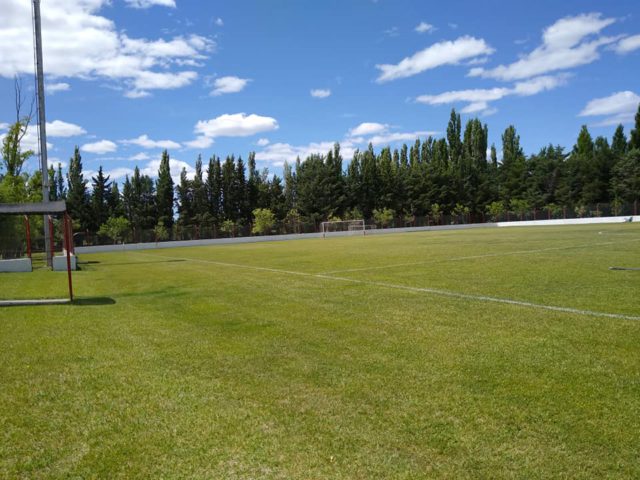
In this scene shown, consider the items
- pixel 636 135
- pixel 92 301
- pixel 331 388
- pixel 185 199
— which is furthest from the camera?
pixel 636 135

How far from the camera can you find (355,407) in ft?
13.2

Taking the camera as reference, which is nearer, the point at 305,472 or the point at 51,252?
the point at 305,472

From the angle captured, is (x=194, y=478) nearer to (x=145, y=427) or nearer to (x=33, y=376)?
(x=145, y=427)

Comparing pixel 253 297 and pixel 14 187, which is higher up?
pixel 14 187

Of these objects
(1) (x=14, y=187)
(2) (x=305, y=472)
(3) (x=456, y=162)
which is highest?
(3) (x=456, y=162)

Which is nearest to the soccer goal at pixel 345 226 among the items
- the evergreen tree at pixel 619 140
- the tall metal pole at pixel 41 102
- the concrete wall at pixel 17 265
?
the tall metal pole at pixel 41 102

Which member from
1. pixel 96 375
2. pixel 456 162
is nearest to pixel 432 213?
pixel 456 162

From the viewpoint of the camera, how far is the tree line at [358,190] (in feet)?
208

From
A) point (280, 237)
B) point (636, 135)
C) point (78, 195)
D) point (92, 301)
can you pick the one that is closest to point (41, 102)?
Result: point (92, 301)

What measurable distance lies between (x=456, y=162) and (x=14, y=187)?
72.1m

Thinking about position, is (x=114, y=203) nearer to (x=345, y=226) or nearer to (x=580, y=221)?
(x=345, y=226)

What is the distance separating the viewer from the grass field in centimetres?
320

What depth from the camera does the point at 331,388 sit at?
4480 millimetres

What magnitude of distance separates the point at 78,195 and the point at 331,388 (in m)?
62.7
